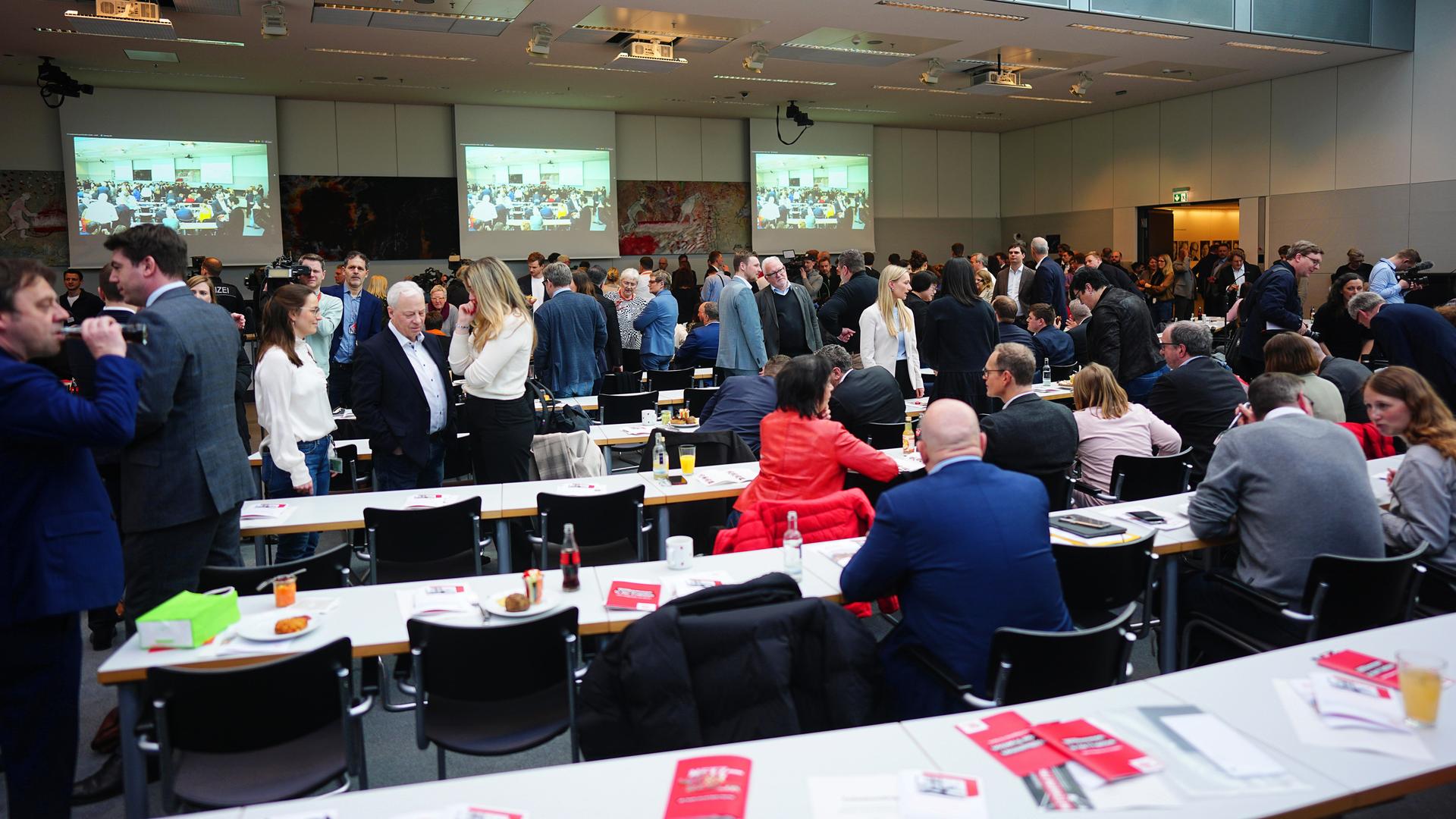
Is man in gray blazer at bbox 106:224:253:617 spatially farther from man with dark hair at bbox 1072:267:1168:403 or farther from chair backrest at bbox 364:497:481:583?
man with dark hair at bbox 1072:267:1168:403

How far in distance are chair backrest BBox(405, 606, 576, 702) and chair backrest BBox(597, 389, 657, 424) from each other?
4.20 m

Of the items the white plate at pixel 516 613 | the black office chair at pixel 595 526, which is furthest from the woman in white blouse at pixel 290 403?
the white plate at pixel 516 613

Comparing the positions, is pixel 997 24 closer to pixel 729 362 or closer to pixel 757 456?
pixel 729 362

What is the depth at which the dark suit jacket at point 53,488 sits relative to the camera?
2541mm

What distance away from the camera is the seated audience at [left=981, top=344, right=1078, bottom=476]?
4426 millimetres

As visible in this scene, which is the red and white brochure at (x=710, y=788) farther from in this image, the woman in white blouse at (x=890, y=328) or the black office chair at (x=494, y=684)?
the woman in white blouse at (x=890, y=328)

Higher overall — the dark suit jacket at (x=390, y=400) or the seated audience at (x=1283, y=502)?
the dark suit jacket at (x=390, y=400)

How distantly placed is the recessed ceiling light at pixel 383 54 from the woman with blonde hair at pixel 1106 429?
9.29m

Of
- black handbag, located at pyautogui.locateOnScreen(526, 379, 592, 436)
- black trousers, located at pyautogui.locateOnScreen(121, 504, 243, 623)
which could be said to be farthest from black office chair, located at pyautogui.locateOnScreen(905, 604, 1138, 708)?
black handbag, located at pyautogui.locateOnScreen(526, 379, 592, 436)

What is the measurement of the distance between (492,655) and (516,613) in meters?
0.26

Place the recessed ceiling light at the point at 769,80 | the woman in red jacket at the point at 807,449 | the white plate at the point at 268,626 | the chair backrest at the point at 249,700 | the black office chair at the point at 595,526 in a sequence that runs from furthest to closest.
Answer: the recessed ceiling light at the point at 769,80 → the black office chair at the point at 595,526 → the woman in red jacket at the point at 807,449 → the white plate at the point at 268,626 → the chair backrest at the point at 249,700

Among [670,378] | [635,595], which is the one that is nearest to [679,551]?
[635,595]

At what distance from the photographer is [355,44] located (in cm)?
1077

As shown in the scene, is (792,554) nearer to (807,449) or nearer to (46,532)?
(807,449)
